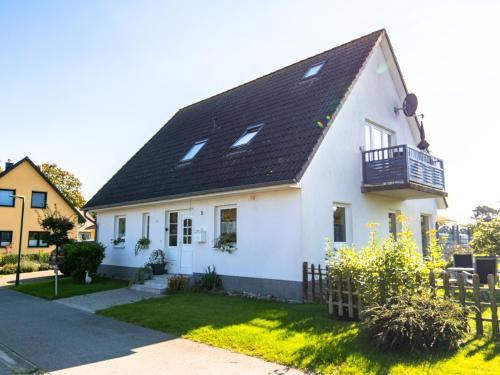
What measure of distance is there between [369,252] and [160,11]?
8.17 meters

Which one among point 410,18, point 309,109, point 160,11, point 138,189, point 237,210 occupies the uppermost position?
point 160,11

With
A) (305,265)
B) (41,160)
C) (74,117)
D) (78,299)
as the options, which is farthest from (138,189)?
(41,160)

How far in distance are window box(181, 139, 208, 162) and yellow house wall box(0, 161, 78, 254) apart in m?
16.9

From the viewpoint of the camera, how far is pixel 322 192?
11336 millimetres

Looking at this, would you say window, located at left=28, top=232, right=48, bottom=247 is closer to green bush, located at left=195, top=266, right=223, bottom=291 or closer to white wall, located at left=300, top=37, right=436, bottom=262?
green bush, located at left=195, top=266, right=223, bottom=291

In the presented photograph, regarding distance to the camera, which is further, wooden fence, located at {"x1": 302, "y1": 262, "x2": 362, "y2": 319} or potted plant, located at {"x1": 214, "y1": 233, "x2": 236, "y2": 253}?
potted plant, located at {"x1": 214, "y1": 233, "x2": 236, "y2": 253}

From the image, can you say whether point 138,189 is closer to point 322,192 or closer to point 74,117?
point 74,117

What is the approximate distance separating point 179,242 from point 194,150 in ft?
13.1

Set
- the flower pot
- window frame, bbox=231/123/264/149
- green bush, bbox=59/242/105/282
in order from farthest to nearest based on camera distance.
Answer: green bush, bbox=59/242/105/282 < the flower pot < window frame, bbox=231/123/264/149

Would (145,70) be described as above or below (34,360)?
above

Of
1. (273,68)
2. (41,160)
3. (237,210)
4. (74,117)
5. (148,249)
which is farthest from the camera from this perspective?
(41,160)

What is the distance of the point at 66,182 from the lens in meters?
49.9

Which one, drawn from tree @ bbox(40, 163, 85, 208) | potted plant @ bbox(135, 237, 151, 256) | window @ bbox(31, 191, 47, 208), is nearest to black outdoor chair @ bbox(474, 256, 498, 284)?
potted plant @ bbox(135, 237, 151, 256)

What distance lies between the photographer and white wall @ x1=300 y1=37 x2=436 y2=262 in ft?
→ 35.8
